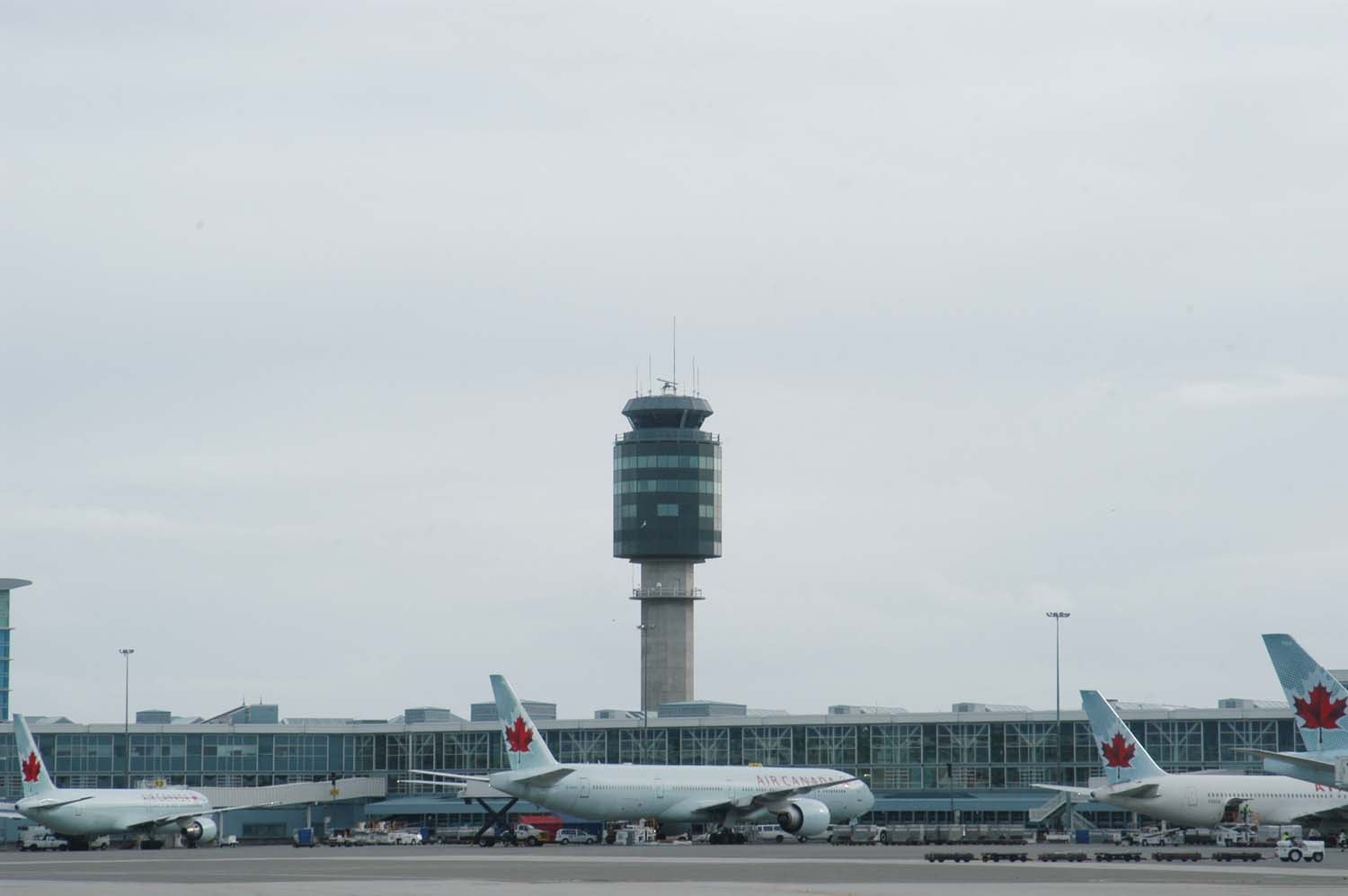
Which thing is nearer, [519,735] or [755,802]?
[519,735]

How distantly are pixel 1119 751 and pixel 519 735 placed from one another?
3147 cm

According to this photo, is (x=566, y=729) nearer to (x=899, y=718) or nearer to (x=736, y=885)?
(x=899, y=718)

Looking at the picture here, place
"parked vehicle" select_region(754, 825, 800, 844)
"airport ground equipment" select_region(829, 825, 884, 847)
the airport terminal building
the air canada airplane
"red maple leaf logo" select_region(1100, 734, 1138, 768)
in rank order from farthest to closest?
the airport terminal building
"parked vehicle" select_region(754, 825, 800, 844)
"airport ground equipment" select_region(829, 825, 884, 847)
the air canada airplane
"red maple leaf logo" select_region(1100, 734, 1138, 768)

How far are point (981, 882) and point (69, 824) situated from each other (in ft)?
208

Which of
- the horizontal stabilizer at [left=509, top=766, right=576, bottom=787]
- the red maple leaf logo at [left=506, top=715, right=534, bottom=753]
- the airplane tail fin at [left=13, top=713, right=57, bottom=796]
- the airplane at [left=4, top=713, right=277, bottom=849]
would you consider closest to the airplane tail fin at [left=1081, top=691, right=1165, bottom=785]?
the horizontal stabilizer at [left=509, top=766, right=576, bottom=787]

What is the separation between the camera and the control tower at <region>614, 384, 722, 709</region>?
190500 millimetres

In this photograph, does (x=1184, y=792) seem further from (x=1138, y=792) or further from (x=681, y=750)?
(x=681, y=750)

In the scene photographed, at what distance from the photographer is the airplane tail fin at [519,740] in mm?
103125

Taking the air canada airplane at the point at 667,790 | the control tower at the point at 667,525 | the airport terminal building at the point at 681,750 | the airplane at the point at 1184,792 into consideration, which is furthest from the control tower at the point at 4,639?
the airplane at the point at 1184,792

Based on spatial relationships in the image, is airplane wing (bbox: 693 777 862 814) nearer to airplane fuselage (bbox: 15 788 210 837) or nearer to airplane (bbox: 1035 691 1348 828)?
airplane (bbox: 1035 691 1348 828)

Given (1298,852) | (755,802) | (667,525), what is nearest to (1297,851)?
(1298,852)

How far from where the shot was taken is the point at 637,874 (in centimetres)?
6456

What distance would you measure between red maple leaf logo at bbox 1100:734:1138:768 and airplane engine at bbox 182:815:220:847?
52.1m

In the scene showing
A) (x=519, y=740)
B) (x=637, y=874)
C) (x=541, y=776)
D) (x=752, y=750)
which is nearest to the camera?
(x=637, y=874)
